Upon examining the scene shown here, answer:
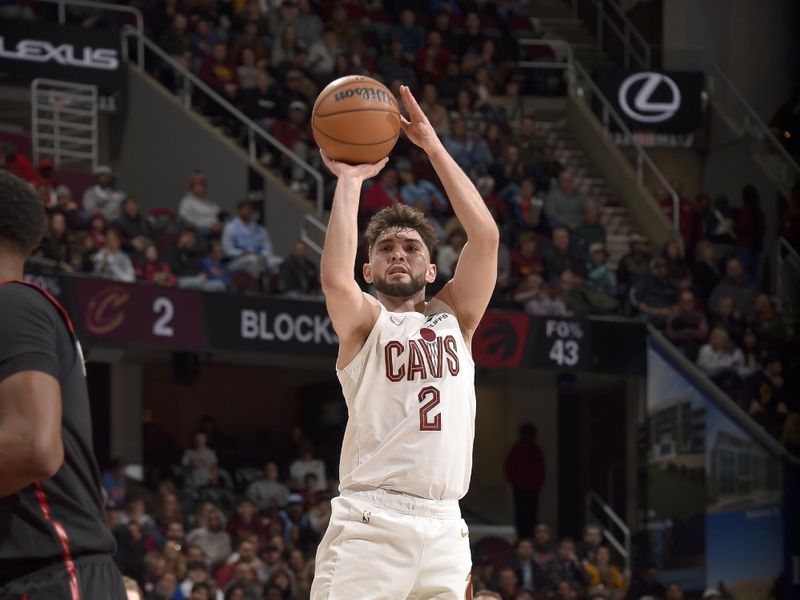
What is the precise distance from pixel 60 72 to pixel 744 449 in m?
8.06

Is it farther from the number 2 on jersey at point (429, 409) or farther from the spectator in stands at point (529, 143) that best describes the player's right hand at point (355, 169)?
the spectator in stands at point (529, 143)

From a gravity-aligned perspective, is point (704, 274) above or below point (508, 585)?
above

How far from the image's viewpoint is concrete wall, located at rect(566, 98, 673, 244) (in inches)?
719

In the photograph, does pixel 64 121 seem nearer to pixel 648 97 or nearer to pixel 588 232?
pixel 588 232

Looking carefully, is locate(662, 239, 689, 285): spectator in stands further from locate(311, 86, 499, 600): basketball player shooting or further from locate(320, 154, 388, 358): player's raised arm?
locate(320, 154, 388, 358): player's raised arm

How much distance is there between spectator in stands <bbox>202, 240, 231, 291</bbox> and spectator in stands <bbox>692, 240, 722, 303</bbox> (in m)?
5.34

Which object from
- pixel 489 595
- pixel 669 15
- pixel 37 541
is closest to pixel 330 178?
pixel 669 15

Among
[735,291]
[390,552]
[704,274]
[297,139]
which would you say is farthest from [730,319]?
[390,552]

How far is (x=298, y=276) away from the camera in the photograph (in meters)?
13.9

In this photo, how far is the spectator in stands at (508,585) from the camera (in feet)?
43.7

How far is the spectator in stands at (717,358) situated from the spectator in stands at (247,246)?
4512 mm

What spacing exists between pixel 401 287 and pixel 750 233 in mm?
12834

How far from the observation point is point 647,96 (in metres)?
19.5

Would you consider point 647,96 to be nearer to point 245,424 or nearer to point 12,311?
point 245,424
